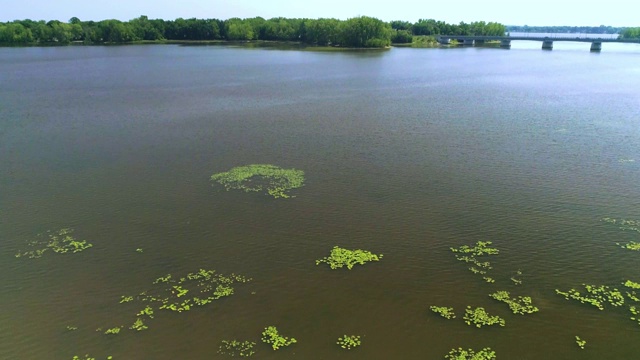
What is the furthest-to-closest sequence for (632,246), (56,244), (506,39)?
(506,39)
(56,244)
(632,246)

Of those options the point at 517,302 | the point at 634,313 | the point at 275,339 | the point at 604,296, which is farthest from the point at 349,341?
the point at 634,313

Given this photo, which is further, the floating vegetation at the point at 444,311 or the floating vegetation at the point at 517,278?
the floating vegetation at the point at 517,278

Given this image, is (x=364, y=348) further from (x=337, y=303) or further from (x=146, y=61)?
(x=146, y=61)

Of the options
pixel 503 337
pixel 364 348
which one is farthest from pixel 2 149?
pixel 503 337

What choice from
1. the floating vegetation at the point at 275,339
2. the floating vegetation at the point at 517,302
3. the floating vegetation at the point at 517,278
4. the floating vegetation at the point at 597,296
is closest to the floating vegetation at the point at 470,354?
the floating vegetation at the point at 517,302

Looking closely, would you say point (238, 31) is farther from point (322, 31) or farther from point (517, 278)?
point (517, 278)

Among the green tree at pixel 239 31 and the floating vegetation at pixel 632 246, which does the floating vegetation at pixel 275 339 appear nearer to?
the floating vegetation at pixel 632 246

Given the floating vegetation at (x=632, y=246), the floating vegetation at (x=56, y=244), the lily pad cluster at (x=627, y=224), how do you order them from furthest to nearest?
1. the lily pad cluster at (x=627, y=224)
2. the floating vegetation at (x=632, y=246)
3. the floating vegetation at (x=56, y=244)
